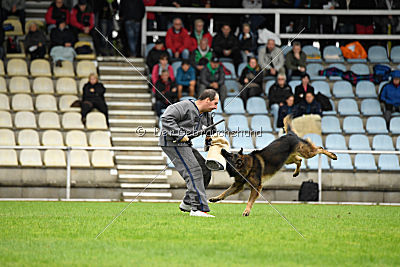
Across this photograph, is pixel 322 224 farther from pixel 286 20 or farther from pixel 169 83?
pixel 286 20

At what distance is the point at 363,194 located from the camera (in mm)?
13859

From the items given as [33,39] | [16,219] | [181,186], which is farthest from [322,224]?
[33,39]

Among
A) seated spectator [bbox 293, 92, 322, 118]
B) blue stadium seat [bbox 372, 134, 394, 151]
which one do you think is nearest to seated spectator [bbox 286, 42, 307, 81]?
seated spectator [bbox 293, 92, 322, 118]

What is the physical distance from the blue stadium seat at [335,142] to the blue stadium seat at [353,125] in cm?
54

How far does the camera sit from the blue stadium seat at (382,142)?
15305mm

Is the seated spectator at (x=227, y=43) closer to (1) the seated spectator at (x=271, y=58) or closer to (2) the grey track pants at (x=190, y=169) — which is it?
(1) the seated spectator at (x=271, y=58)

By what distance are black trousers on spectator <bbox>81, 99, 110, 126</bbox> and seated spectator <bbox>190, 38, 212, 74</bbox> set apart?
273 cm

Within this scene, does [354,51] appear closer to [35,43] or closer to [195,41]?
[195,41]

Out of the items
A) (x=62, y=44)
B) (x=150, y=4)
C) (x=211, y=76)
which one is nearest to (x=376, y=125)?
(x=211, y=76)

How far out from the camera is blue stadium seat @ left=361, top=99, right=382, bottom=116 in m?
16.5

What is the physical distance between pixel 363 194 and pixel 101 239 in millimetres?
8733

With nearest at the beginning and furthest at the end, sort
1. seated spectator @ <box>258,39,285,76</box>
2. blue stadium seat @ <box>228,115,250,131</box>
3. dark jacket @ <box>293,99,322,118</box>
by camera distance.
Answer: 1. blue stadium seat @ <box>228,115,250,131</box>
2. dark jacket @ <box>293,99,322,118</box>
3. seated spectator @ <box>258,39,285,76</box>

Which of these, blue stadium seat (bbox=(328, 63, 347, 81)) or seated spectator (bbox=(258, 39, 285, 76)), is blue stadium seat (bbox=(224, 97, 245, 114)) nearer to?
seated spectator (bbox=(258, 39, 285, 76))

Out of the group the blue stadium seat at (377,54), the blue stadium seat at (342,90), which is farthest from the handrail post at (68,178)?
the blue stadium seat at (377,54)
